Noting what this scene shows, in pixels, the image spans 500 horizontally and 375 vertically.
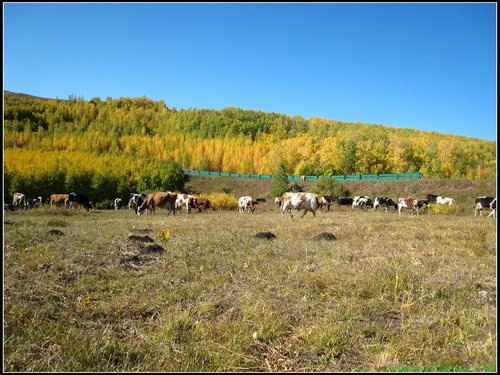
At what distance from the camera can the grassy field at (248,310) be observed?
4.08 m

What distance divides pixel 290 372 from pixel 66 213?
31.0 m

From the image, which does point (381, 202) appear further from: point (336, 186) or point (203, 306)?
point (203, 306)

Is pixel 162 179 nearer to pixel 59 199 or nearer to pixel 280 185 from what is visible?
pixel 280 185

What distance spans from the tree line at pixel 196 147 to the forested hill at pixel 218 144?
29 centimetres

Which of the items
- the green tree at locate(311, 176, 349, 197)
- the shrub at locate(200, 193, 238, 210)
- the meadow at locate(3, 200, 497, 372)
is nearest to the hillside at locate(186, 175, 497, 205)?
the green tree at locate(311, 176, 349, 197)

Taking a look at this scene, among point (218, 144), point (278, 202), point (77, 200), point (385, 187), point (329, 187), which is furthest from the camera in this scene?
point (218, 144)

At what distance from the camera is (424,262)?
820 centimetres

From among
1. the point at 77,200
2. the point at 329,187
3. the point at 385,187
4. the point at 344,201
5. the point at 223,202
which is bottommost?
the point at 77,200

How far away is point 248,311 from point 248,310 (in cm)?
2

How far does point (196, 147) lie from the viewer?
427 feet

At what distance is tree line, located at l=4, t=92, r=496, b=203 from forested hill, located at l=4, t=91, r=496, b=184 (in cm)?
29

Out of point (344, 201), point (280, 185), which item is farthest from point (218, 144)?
point (344, 201)

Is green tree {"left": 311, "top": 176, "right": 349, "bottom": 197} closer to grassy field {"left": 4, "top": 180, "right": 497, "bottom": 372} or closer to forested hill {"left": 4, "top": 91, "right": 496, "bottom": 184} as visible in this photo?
forested hill {"left": 4, "top": 91, "right": 496, "bottom": 184}

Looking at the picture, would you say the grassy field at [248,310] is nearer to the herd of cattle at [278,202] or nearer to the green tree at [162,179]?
the herd of cattle at [278,202]
